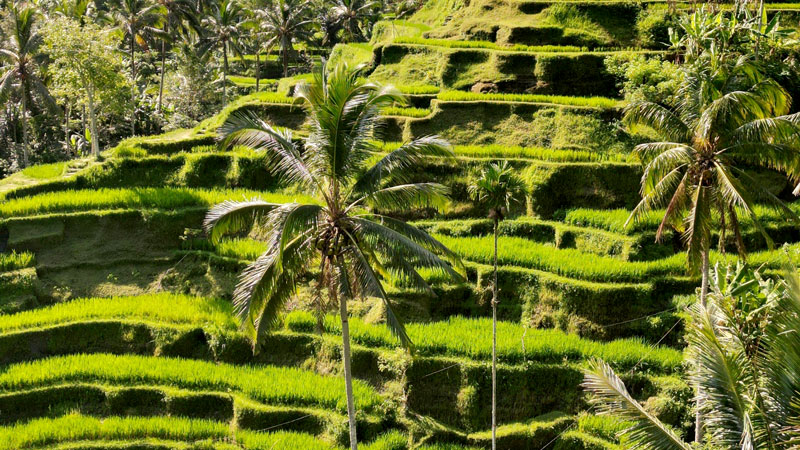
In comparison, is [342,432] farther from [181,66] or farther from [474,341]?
[181,66]

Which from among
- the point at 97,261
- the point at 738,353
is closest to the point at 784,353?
the point at 738,353

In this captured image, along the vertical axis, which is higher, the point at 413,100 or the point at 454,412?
the point at 413,100

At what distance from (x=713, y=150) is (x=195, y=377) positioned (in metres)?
10.1

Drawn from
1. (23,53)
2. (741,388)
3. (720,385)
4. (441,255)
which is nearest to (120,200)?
(441,255)

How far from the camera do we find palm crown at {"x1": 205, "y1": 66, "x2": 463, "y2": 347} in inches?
460

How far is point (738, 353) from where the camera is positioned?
30.2 ft

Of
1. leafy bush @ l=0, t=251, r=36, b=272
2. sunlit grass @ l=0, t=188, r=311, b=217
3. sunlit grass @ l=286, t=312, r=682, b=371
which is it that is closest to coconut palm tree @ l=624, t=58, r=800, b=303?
sunlit grass @ l=286, t=312, r=682, b=371

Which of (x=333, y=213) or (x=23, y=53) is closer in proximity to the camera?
(x=333, y=213)

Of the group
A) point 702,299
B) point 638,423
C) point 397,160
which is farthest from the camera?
point 702,299

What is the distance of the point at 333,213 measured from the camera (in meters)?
12.0

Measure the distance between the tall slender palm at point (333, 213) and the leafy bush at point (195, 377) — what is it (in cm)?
309

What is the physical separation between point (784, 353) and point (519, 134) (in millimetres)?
13501

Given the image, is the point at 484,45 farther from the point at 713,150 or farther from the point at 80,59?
the point at 713,150

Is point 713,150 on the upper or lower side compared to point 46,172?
upper
